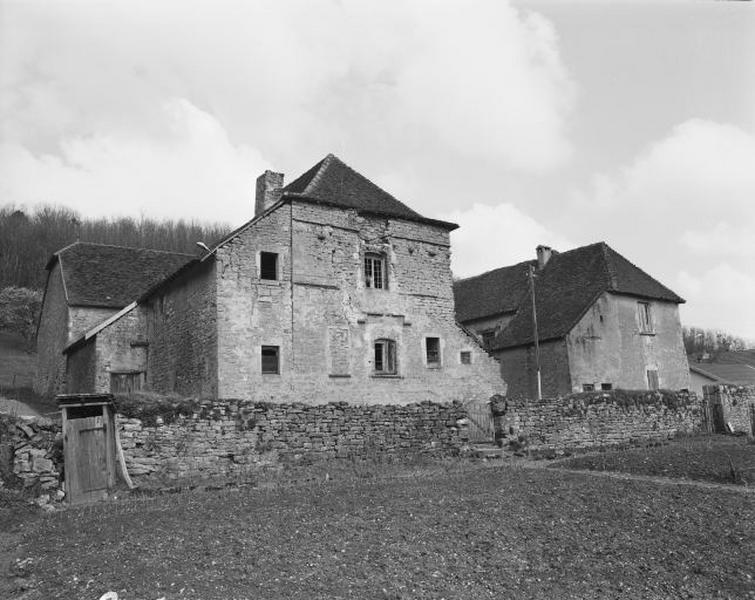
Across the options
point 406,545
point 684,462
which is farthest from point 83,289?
point 406,545

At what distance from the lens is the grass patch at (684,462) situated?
49.0ft

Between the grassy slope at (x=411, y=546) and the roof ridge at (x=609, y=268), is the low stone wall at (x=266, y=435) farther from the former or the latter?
the roof ridge at (x=609, y=268)

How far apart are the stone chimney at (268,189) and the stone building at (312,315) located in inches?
2.2

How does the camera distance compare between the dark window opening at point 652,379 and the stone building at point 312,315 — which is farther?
the dark window opening at point 652,379

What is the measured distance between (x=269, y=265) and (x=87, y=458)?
31.8ft

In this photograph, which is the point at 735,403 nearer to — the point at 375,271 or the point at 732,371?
the point at 375,271

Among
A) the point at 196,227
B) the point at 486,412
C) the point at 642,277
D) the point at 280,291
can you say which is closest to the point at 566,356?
the point at 642,277

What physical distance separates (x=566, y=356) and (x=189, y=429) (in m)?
18.6

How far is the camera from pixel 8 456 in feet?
45.5

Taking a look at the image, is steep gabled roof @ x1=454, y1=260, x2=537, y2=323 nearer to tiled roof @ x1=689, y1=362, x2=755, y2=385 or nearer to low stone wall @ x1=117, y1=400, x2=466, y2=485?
low stone wall @ x1=117, y1=400, x2=466, y2=485

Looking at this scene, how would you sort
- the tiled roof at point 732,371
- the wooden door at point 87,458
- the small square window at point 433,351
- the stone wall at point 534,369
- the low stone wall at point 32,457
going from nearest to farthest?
the low stone wall at point 32,457
the wooden door at point 87,458
the small square window at point 433,351
the stone wall at point 534,369
the tiled roof at point 732,371

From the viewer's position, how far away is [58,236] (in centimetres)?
7656

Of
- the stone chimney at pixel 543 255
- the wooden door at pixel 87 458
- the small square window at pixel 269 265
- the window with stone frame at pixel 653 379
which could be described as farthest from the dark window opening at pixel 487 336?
the wooden door at pixel 87 458

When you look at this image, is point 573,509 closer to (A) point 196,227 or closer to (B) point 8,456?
(B) point 8,456
